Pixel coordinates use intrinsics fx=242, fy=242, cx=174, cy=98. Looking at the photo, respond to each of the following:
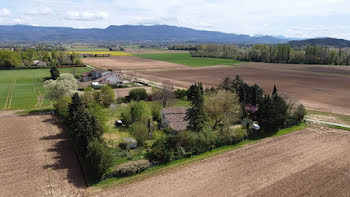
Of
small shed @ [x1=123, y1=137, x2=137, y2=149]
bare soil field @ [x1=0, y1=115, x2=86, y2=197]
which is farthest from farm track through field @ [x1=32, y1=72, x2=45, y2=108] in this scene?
small shed @ [x1=123, y1=137, x2=137, y2=149]

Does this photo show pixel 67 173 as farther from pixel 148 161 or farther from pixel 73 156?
pixel 148 161

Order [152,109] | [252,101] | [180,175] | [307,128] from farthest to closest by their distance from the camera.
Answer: [252,101], [152,109], [307,128], [180,175]

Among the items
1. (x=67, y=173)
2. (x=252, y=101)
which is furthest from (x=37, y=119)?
(x=252, y=101)

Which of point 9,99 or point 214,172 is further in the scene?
point 9,99

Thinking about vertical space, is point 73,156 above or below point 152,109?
below

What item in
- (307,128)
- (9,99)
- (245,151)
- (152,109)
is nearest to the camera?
(245,151)

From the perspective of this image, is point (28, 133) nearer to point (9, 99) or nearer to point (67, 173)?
point (67, 173)

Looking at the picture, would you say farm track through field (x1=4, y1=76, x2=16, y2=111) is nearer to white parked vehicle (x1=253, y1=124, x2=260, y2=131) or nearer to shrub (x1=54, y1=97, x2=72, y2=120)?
shrub (x1=54, y1=97, x2=72, y2=120)
